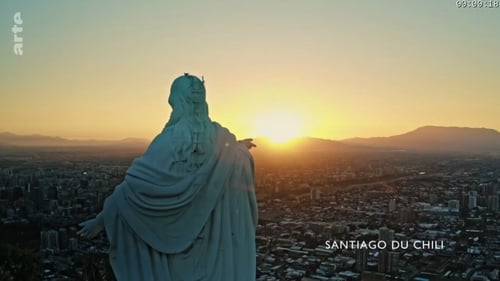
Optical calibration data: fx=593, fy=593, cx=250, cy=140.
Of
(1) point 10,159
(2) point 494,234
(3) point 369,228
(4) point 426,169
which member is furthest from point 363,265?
(4) point 426,169

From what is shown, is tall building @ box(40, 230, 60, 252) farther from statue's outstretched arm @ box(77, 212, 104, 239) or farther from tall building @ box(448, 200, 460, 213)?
tall building @ box(448, 200, 460, 213)

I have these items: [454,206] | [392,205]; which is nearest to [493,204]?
[454,206]

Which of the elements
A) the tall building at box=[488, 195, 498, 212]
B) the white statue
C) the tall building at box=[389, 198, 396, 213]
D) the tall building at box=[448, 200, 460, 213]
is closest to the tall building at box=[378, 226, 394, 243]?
the tall building at box=[389, 198, 396, 213]

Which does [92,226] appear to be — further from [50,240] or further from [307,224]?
[307,224]

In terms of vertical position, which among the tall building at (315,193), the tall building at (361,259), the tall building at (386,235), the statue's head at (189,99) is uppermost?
the statue's head at (189,99)

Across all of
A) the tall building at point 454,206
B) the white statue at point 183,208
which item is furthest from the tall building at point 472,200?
the white statue at point 183,208

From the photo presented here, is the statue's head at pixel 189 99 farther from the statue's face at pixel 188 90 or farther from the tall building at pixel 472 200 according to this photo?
the tall building at pixel 472 200

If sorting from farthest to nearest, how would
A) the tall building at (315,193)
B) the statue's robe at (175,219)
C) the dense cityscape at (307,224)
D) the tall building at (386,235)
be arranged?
the tall building at (315,193) → the tall building at (386,235) → the dense cityscape at (307,224) → the statue's robe at (175,219)

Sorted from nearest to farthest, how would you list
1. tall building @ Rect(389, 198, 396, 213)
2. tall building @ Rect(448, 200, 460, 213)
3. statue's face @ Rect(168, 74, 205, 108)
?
1. statue's face @ Rect(168, 74, 205, 108)
2. tall building @ Rect(448, 200, 460, 213)
3. tall building @ Rect(389, 198, 396, 213)
